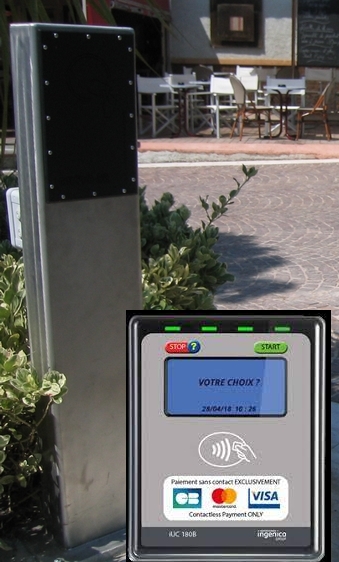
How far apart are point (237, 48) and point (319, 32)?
1.97 meters

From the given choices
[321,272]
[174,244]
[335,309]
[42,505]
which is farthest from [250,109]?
[42,505]

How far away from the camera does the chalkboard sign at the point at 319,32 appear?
1539cm

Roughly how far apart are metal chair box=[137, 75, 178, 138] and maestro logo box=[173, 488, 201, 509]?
11096 mm

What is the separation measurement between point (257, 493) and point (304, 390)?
287mm

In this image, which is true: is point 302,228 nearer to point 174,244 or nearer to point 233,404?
point 174,244

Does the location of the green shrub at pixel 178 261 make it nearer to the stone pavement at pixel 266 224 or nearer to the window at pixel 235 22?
the stone pavement at pixel 266 224

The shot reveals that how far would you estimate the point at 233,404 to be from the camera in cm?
191

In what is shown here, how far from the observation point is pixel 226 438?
192 centimetres

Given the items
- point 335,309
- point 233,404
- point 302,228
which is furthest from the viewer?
point 302,228

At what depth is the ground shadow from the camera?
594 cm

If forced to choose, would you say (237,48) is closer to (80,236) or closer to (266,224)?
(266,224)

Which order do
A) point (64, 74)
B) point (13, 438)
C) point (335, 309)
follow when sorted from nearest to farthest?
1. point (64, 74)
2. point (13, 438)
3. point (335, 309)

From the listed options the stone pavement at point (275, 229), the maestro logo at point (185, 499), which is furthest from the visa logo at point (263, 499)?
the stone pavement at point (275, 229)

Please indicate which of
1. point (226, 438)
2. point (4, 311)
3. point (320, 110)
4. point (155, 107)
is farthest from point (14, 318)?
point (155, 107)
